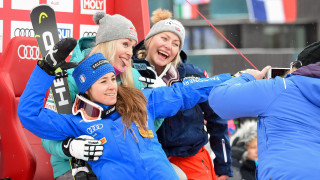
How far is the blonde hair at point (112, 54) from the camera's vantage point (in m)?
3.07

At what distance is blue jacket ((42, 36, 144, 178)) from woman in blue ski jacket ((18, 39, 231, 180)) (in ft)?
0.34

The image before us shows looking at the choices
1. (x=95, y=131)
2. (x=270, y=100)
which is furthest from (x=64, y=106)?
(x=270, y=100)

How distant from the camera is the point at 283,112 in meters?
2.30

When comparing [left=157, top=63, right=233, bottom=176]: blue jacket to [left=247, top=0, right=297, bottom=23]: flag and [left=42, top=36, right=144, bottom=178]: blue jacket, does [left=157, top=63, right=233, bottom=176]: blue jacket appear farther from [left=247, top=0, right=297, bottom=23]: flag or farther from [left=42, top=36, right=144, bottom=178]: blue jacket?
[left=247, top=0, right=297, bottom=23]: flag

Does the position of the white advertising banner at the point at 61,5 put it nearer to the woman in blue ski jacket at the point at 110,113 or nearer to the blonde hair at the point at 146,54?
the blonde hair at the point at 146,54

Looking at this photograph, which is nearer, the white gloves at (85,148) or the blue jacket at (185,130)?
the white gloves at (85,148)

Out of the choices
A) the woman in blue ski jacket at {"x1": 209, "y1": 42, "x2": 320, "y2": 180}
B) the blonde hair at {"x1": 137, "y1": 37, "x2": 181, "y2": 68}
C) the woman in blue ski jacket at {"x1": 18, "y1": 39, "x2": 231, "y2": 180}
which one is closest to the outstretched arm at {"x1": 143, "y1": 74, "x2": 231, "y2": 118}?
the woman in blue ski jacket at {"x1": 18, "y1": 39, "x2": 231, "y2": 180}

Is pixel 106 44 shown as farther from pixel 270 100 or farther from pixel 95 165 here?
pixel 270 100

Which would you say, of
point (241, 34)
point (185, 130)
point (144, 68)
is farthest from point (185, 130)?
point (241, 34)

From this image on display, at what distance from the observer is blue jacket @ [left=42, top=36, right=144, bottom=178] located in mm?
2750

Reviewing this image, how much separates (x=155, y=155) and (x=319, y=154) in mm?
893

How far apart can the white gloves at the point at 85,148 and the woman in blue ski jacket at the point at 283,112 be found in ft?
2.30

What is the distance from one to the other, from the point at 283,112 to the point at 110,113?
3.29 feet

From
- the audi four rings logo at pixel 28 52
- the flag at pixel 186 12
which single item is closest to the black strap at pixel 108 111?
the audi four rings logo at pixel 28 52
